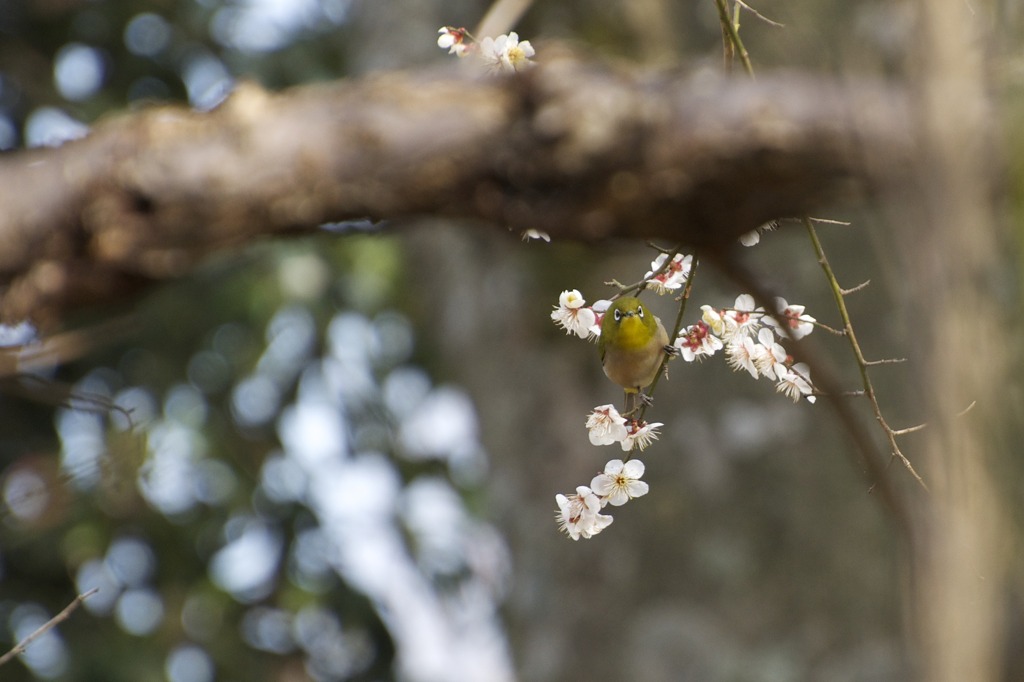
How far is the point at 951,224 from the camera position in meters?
0.37

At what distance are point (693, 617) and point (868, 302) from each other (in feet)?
3.18

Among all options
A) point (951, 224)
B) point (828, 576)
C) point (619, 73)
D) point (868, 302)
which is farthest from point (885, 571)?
point (951, 224)

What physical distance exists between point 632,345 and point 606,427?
86 centimetres

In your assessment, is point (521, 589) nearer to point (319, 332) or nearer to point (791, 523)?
point (791, 523)

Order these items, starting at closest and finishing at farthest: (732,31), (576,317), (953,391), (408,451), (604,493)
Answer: (953,391) < (732,31) < (604,493) < (576,317) < (408,451)

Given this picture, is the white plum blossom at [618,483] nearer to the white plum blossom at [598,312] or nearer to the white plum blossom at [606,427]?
the white plum blossom at [606,427]

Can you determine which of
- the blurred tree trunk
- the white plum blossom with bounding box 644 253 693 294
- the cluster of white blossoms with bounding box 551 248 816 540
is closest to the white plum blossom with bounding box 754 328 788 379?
the cluster of white blossoms with bounding box 551 248 816 540

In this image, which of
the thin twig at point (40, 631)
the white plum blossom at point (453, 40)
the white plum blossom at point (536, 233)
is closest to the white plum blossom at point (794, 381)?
the white plum blossom at point (536, 233)

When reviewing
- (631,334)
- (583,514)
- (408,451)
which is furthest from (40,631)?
(408,451)

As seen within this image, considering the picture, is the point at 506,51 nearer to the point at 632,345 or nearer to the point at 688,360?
the point at 688,360

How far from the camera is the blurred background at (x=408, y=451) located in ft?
9.56

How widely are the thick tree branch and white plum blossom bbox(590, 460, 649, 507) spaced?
54 centimetres

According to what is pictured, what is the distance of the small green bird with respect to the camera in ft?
7.57

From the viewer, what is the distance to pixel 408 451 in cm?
477
